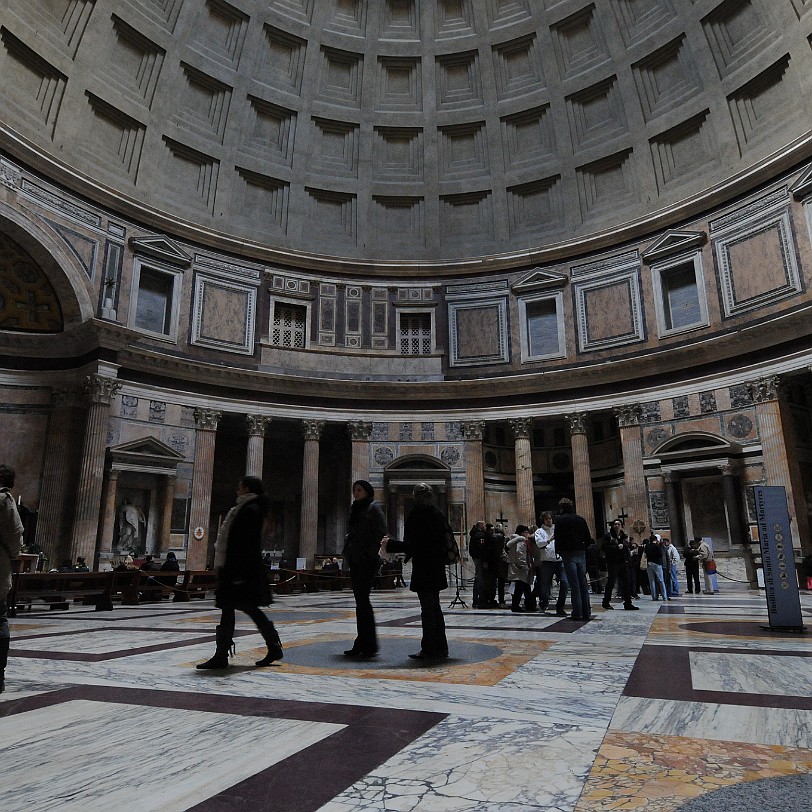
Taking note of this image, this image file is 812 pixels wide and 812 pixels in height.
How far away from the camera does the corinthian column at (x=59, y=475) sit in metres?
20.1

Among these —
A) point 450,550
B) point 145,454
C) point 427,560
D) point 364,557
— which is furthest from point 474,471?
point 364,557

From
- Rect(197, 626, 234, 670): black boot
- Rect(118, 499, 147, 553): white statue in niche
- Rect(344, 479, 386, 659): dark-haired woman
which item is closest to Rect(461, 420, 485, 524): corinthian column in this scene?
Rect(118, 499, 147, 553): white statue in niche

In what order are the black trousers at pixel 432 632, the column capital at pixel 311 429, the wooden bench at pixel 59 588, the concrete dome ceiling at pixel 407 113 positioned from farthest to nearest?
1. the column capital at pixel 311 429
2. the concrete dome ceiling at pixel 407 113
3. the wooden bench at pixel 59 588
4. the black trousers at pixel 432 632

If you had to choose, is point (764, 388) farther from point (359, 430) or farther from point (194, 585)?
point (194, 585)

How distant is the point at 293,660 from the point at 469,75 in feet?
97.4

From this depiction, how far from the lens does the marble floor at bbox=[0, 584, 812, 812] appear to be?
2.11 metres

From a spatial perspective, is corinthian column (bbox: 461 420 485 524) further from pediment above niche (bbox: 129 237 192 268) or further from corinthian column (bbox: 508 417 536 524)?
pediment above niche (bbox: 129 237 192 268)

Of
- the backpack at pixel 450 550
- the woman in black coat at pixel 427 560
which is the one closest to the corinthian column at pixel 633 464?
the backpack at pixel 450 550

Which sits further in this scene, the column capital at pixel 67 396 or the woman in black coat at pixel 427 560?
the column capital at pixel 67 396

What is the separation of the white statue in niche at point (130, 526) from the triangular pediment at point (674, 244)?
21119 mm

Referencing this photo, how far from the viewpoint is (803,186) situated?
2030 cm

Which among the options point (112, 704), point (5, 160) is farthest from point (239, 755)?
point (5, 160)

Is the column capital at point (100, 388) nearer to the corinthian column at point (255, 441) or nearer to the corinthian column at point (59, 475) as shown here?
the corinthian column at point (59, 475)

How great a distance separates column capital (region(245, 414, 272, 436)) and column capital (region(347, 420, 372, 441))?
11.6 feet
